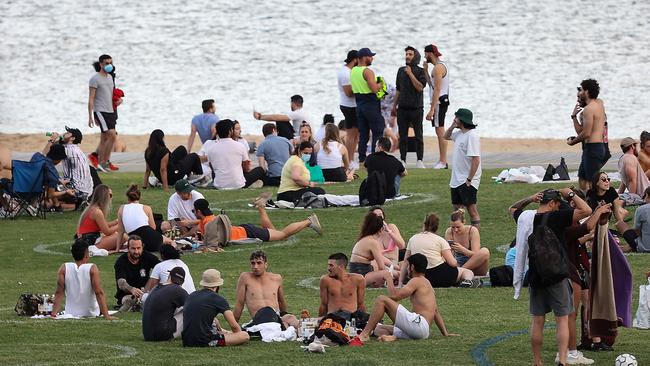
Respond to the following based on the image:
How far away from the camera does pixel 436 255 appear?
18531mm

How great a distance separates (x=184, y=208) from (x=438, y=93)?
7.66 meters

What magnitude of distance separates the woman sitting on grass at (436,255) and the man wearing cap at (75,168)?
7.58 meters

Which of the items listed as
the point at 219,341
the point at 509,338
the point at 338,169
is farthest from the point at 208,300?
the point at 338,169

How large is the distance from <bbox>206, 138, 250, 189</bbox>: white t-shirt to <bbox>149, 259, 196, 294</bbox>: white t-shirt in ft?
32.5

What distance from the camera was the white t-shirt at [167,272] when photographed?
54.5 feet

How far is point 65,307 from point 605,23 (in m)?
53.4

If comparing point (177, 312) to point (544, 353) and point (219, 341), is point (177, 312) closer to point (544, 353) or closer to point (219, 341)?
point (219, 341)

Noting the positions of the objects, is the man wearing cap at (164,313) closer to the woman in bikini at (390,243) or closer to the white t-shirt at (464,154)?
the woman in bikini at (390,243)

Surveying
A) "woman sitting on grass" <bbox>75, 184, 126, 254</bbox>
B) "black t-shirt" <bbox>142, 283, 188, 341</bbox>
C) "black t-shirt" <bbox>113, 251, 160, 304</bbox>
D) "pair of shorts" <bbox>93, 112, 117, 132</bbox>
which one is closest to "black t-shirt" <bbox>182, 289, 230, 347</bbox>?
"black t-shirt" <bbox>142, 283, 188, 341</bbox>

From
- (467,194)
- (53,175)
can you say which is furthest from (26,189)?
(467,194)

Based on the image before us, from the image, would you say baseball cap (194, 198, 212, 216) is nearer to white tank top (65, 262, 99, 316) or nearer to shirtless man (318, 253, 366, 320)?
white tank top (65, 262, 99, 316)

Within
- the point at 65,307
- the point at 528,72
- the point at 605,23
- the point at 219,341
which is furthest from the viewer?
the point at 605,23

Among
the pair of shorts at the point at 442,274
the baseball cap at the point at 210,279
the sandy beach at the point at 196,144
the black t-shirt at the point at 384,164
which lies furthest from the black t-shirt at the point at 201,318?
the sandy beach at the point at 196,144

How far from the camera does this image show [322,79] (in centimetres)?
6059
